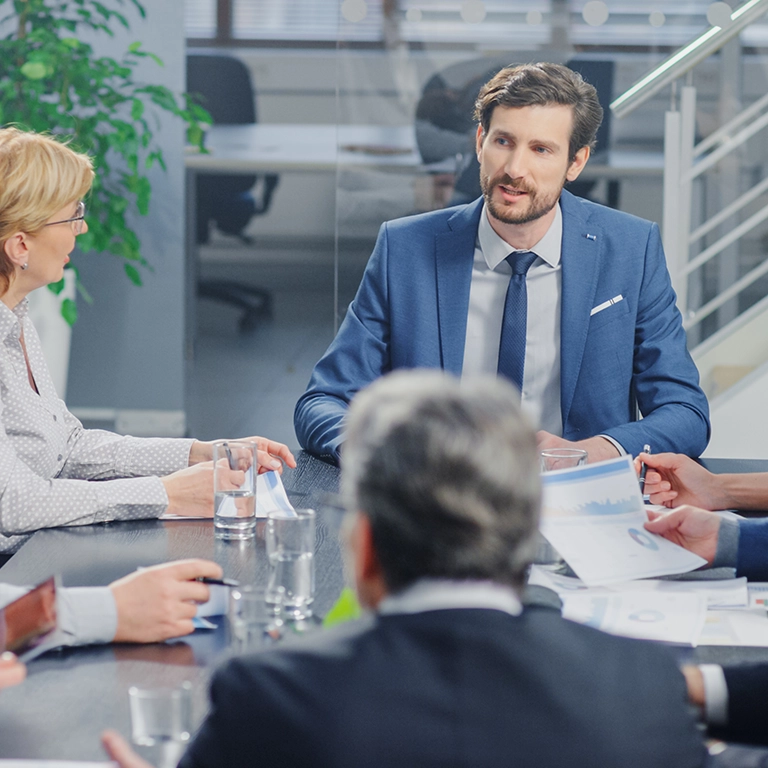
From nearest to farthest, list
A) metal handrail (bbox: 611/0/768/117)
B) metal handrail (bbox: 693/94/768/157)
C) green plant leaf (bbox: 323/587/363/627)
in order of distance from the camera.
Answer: green plant leaf (bbox: 323/587/363/627)
metal handrail (bbox: 611/0/768/117)
metal handrail (bbox: 693/94/768/157)

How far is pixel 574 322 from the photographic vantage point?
2.25m

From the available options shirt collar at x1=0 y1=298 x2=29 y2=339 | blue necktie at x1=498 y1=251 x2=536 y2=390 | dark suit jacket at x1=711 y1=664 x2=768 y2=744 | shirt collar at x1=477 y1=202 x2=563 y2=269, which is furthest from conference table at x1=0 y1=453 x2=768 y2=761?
shirt collar at x1=477 y1=202 x2=563 y2=269

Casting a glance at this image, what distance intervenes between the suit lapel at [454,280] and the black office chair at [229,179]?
153 inches

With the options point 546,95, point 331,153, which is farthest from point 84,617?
point 331,153

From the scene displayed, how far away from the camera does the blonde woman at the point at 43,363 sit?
1.90 m

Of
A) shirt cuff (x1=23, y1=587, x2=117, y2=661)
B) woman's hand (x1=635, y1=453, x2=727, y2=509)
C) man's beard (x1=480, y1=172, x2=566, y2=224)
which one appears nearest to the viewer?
shirt cuff (x1=23, y1=587, x2=117, y2=661)

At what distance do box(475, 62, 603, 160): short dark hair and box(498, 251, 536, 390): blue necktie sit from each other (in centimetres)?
29

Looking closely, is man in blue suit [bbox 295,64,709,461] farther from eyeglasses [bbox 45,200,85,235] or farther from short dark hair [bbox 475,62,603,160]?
eyeglasses [bbox 45,200,85,235]

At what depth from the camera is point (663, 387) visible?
87.2 inches

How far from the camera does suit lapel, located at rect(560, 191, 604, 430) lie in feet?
7.36

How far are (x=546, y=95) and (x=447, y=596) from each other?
5.19 feet

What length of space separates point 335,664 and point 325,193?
8.03m

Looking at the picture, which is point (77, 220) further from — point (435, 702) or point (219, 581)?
point (435, 702)

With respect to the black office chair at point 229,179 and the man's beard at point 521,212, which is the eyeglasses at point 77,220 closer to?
the man's beard at point 521,212
